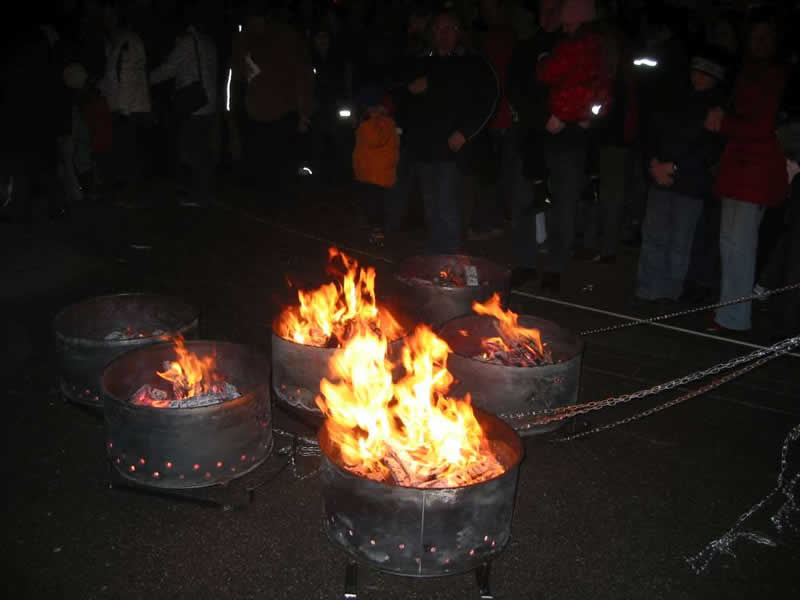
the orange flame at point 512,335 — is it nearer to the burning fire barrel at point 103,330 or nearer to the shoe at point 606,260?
the burning fire barrel at point 103,330

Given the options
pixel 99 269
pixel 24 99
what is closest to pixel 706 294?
pixel 99 269

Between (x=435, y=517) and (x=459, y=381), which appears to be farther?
(x=459, y=381)

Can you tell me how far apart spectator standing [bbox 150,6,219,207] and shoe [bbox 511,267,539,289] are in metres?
4.68

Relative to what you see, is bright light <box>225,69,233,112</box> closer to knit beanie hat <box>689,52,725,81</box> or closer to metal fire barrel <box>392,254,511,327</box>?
metal fire barrel <box>392,254,511,327</box>

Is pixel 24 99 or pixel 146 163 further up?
pixel 24 99

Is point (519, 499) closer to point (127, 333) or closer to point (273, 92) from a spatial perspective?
point (127, 333)

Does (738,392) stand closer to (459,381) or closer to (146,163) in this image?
(459,381)

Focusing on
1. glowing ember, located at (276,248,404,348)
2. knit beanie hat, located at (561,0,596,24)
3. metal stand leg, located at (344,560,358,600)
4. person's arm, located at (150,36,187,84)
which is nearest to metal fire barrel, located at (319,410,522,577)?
metal stand leg, located at (344,560,358,600)

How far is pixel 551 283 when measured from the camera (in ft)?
26.3

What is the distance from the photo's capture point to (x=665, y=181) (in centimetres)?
731

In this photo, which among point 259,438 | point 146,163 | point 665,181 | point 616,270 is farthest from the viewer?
point 146,163

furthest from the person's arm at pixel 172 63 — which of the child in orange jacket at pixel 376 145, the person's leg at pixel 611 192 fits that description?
the person's leg at pixel 611 192

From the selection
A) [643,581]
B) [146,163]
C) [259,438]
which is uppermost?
[146,163]

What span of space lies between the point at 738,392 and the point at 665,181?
2298 mm
